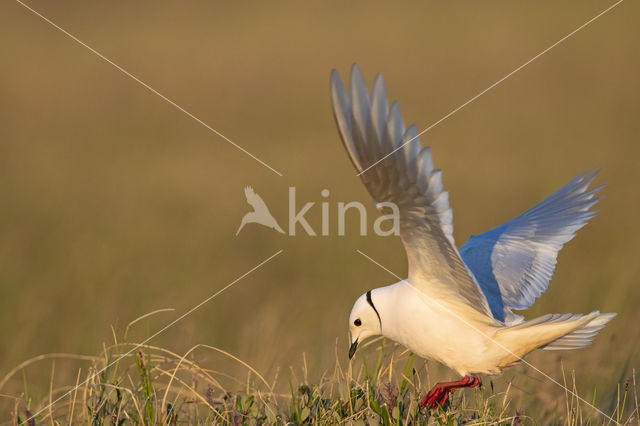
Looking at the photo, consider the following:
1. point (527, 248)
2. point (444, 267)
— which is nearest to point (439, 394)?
point (444, 267)

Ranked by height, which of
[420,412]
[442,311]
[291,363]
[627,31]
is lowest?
[291,363]

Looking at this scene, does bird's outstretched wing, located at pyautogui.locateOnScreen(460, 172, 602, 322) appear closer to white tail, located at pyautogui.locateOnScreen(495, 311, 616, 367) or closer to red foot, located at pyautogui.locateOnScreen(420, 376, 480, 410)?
white tail, located at pyautogui.locateOnScreen(495, 311, 616, 367)

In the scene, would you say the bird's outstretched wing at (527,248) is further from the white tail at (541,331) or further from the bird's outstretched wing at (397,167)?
the bird's outstretched wing at (397,167)

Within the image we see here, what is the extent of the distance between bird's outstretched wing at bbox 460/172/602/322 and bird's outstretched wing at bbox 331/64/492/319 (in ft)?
3.40

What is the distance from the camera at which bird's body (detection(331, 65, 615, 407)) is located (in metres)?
4.18

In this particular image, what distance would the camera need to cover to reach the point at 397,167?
4.24 meters

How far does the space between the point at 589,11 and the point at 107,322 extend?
46.5 feet

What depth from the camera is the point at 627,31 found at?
62.5 ft

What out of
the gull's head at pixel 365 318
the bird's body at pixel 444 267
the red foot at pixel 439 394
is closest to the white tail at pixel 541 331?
the bird's body at pixel 444 267

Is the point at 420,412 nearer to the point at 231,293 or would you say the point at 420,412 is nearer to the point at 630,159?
the point at 231,293

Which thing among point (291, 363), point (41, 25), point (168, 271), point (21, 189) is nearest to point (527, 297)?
point (291, 363)

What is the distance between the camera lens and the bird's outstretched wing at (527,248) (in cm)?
555

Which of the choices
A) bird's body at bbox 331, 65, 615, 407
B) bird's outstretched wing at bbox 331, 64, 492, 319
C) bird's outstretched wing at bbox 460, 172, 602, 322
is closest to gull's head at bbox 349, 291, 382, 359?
bird's body at bbox 331, 65, 615, 407

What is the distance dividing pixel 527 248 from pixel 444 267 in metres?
1.35
